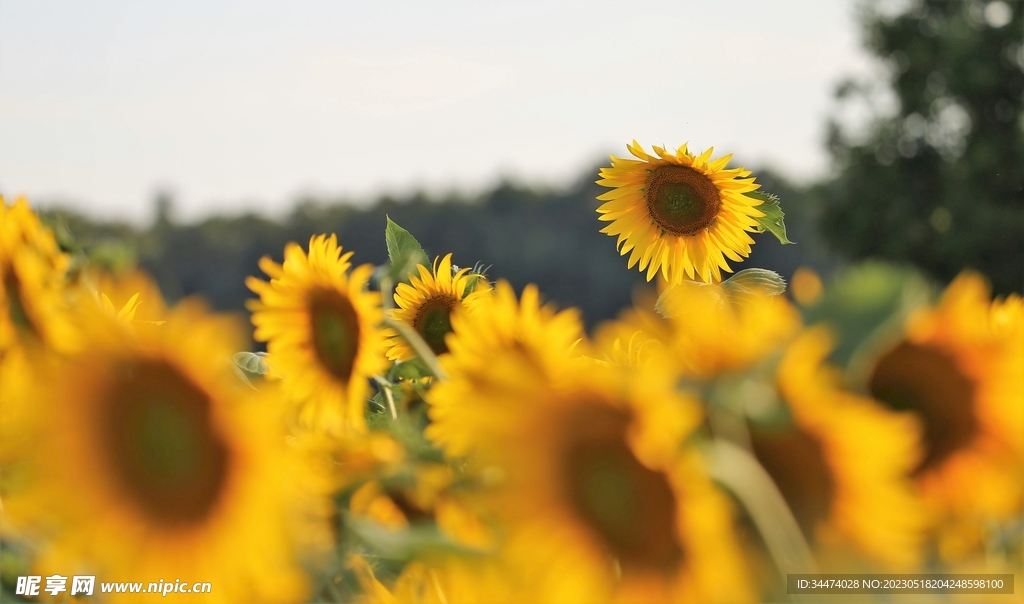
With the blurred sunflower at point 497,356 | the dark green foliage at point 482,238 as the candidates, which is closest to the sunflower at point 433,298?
the blurred sunflower at point 497,356

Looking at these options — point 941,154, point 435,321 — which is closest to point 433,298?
point 435,321

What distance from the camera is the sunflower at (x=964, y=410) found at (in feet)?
1.21

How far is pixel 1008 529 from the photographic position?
408mm

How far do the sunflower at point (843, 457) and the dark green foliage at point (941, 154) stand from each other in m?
18.8

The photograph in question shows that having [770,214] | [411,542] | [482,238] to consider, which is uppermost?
[482,238]

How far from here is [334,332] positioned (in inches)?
24.5

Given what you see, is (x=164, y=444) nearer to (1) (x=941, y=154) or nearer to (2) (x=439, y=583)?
(2) (x=439, y=583)

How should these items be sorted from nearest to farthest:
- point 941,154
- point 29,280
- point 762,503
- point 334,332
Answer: point 762,503, point 29,280, point 334,332, point 941,154

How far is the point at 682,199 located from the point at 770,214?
0.39 feet

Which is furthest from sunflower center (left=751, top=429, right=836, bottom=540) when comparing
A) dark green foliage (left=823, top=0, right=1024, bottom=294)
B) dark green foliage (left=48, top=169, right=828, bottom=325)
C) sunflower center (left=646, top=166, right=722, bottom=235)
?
dark green foliage (left=48, top=169, right=828, bottom=325)

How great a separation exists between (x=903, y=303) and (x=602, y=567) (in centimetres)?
12

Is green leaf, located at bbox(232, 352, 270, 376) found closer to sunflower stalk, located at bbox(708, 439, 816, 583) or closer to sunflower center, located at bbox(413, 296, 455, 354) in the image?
sunflower center, located at bbox(413, 296, 455, 354)

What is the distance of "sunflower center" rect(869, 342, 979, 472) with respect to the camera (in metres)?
0.37

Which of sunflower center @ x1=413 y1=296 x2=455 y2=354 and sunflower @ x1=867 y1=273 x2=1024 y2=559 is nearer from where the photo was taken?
sunflower @ x1=867 y1=273 x2=1024 y2=559
